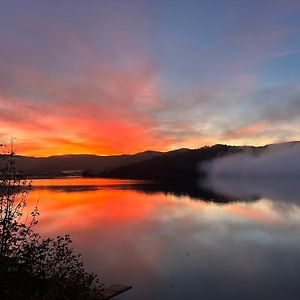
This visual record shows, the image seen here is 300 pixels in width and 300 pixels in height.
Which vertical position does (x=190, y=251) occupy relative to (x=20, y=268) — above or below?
below

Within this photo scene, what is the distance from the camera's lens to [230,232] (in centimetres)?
4722

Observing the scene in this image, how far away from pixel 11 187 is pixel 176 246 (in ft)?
81.2

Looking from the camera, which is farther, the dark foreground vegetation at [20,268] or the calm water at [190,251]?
the calm water at [190,251]

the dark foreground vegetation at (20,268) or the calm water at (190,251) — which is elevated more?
the dark foreground vegetation at (20,268)

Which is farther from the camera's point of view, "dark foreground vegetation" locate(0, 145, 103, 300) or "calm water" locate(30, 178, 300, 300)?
"calm water" locate(30, 178, 300, 300)

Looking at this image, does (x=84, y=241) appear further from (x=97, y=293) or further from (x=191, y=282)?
(x=97, y=293)

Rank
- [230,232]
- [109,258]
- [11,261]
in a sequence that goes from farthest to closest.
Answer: [230,232], [109,258], [11,261]

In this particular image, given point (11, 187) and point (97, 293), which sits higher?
point (11, 187)

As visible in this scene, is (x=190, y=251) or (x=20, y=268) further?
(x=190, y=251)

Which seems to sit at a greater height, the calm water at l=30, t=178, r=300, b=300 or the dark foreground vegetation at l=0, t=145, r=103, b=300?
the dark foreground vegetation at l=0, t=145, r=103, b=300

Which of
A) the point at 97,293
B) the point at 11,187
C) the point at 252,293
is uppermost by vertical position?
the point at 11,187

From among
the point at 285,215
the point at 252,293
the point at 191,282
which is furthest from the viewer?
the point at 285,215

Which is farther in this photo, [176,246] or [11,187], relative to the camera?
[176,246]

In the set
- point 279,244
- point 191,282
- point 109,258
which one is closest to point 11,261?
point 191,282
